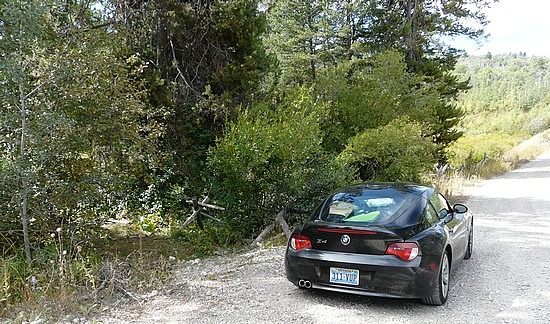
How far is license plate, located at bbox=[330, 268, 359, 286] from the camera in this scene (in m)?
5.04

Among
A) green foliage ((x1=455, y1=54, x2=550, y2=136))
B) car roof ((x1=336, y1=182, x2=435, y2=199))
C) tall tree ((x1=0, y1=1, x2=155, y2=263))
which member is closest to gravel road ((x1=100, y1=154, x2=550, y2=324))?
car roof ((x1=336, y1=182, x2=435, y2=199))

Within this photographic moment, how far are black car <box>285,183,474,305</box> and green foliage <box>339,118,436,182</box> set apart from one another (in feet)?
21.0

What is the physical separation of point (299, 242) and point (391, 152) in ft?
25.7

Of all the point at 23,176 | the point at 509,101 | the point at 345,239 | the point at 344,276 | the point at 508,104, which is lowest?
the point at 344,276

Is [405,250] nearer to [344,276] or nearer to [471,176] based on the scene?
[344,276]

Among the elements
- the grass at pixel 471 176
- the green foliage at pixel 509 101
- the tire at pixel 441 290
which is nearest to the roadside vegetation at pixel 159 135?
the grass at pixel 471 176

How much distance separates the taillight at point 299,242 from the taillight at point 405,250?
1.02 m

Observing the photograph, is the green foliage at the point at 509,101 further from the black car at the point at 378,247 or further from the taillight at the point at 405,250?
the taillight at the point at 405,250

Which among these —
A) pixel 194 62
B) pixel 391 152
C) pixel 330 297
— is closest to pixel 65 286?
pixel 330 297

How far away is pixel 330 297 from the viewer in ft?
18.5

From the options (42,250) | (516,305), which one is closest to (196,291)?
(42,250)

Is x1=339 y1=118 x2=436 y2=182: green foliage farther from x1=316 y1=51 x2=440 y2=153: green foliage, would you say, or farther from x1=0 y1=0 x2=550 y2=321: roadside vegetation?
x1=316 y1=51 x2=440 y2=153: green foliage

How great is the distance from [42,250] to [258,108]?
20.6 feet

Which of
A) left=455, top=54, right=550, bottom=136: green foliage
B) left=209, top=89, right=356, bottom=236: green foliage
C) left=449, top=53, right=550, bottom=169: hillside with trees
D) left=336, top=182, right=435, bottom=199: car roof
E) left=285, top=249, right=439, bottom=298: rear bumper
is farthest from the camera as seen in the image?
left=455, top=54, right=550, bottom=136: green foliage
